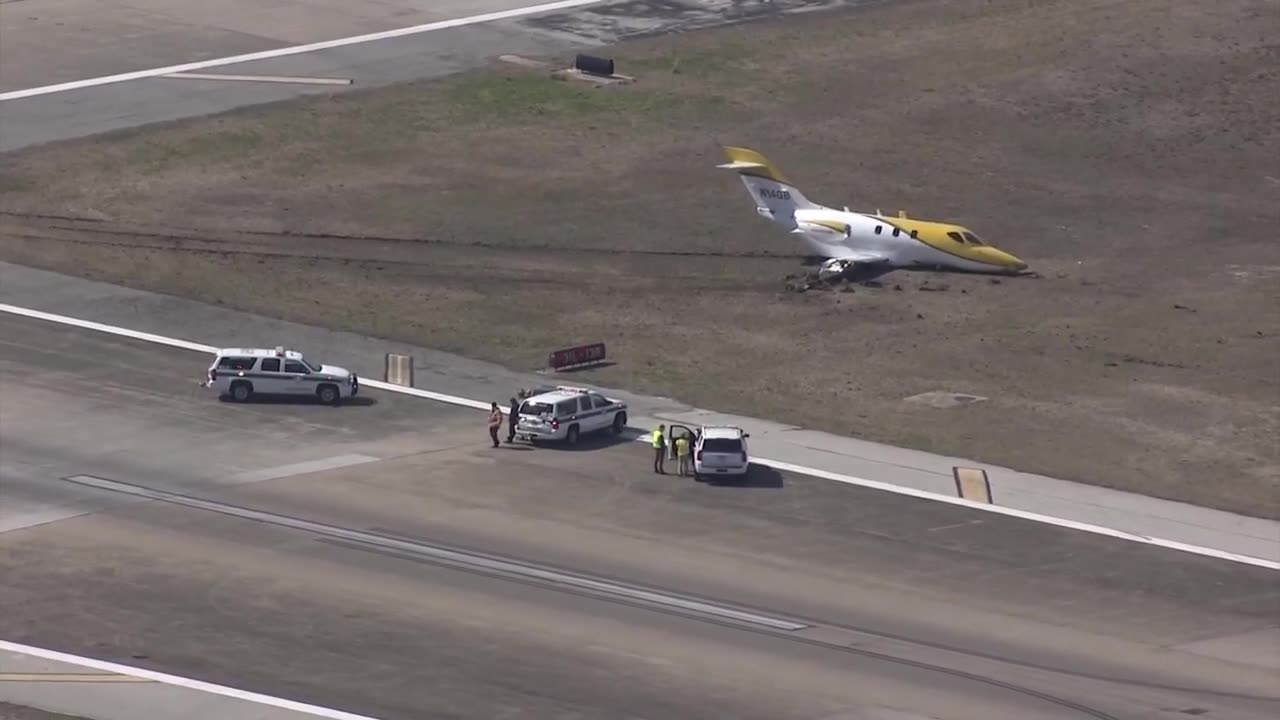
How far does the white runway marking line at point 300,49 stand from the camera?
96688 mm

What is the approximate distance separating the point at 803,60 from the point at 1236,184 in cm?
2135

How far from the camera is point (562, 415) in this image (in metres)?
61.8

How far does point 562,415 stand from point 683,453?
147 inches

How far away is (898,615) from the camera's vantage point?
168 ft

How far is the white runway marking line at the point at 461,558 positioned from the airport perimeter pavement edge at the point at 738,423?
11.0 m

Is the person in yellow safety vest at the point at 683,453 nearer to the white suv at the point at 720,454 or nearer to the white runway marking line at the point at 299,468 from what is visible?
the white suv at the point at 720,454

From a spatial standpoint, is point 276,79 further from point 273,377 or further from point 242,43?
point 273,377

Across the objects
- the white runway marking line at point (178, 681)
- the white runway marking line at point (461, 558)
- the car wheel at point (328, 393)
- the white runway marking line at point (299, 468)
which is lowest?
the white runway marking line at point (178, 681)

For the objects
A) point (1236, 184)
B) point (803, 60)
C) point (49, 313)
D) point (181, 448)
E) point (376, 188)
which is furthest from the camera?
point (803, 60)

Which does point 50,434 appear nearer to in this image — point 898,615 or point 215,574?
point 215,574

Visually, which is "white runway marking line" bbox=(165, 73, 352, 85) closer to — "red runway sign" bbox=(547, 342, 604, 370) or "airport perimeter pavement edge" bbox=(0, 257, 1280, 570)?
"airport perimeter pavement edge" bbox=(0, 257, 1280, 570)

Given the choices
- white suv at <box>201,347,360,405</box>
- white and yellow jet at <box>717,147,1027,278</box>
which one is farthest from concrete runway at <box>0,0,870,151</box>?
white suv at <box>201,347,360,405</box>

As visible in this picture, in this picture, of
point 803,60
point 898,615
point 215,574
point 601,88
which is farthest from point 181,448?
point 803,60

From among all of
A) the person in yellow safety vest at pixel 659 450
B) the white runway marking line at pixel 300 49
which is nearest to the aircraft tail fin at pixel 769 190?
the person in yellow safety vest at pixel 659 450
